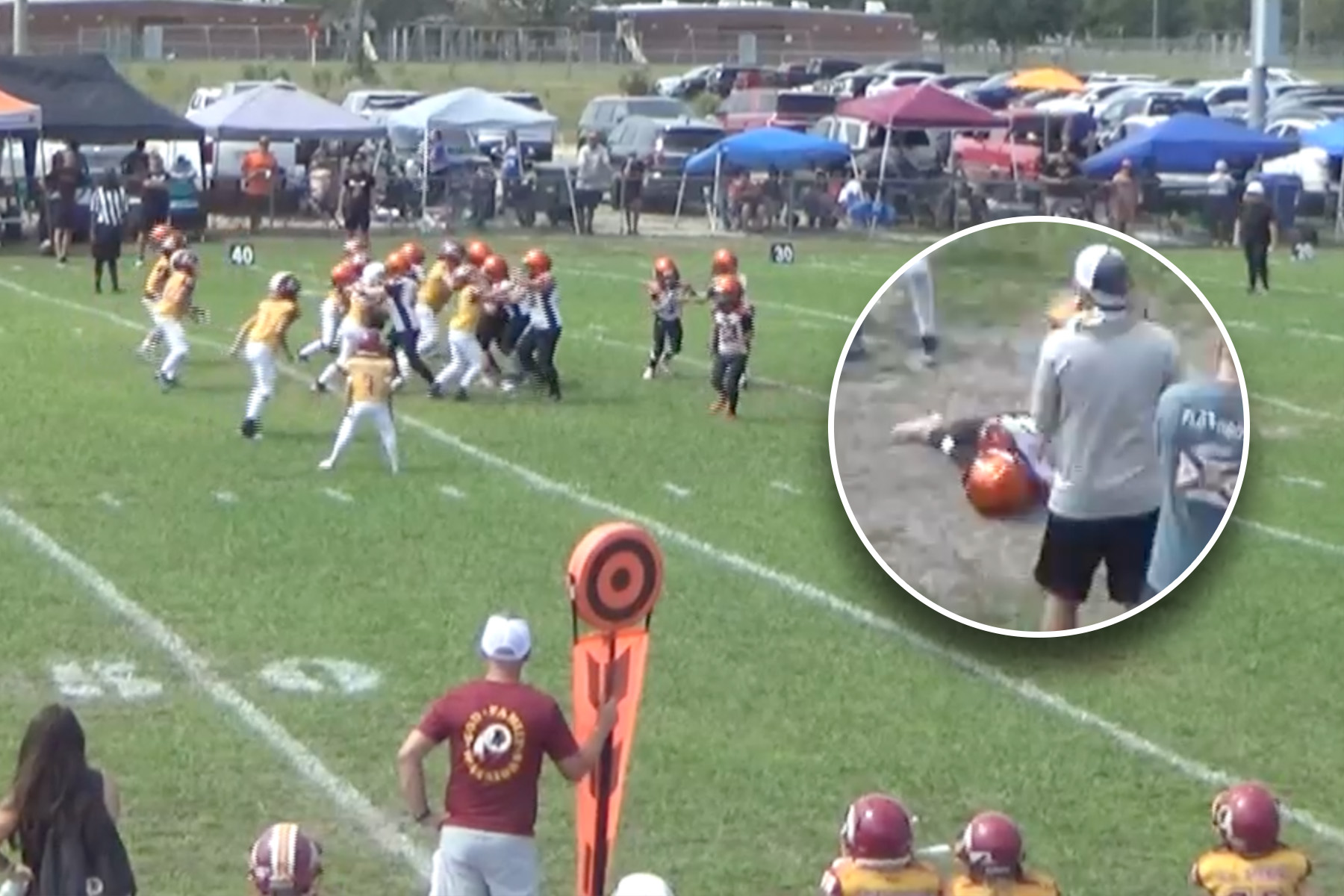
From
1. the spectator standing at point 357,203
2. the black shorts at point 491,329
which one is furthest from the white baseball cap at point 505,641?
the spectator standing at point 357,203

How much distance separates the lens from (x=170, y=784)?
10102mm

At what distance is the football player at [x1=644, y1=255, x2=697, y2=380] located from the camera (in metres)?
22.4

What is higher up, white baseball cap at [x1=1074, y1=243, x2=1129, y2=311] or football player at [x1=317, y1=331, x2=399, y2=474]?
white baseball cap at [x1=1074, y1=243, x2=1129, y2=311]

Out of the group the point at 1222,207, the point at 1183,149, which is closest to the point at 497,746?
the point at 1222,207

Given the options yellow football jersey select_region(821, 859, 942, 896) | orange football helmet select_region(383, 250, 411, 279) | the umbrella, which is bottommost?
yellow football jersey select_region(821, 859, 942, 896)

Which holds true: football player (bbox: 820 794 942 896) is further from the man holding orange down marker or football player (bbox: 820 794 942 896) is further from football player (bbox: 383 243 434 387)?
football player (bbox: 383 243 434 387)

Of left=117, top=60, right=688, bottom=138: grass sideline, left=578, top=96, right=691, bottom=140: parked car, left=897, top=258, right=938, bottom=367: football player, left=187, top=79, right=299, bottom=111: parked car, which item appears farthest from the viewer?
left=117, top=60, right=688, bottom=138: grass sideline

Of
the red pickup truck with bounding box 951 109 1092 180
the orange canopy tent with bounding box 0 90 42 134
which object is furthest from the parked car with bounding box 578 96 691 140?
the orange canopy tent with bounding box 0 90 42 134

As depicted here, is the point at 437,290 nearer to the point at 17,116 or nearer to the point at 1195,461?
the point at 17,116

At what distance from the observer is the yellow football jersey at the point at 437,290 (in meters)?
23.1

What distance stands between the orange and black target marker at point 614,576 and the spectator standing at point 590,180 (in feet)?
110

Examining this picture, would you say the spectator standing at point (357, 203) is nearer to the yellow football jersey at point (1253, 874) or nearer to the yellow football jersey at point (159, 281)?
the yellow football jersey at point (159, 281)

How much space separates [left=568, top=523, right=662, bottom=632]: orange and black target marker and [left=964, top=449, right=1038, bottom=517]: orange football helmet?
8.46 feet

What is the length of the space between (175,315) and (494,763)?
1552 cm
